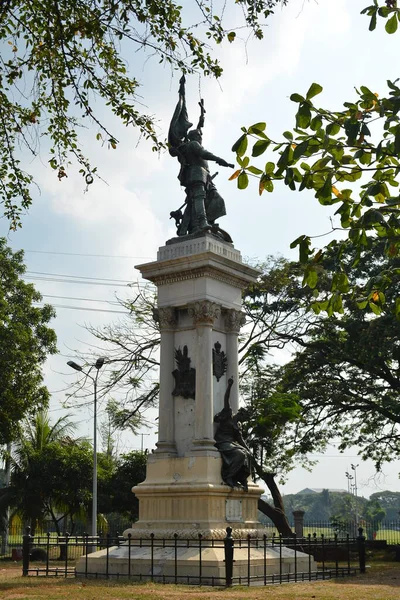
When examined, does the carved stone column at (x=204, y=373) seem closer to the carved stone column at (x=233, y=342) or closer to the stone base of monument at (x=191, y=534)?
the stone base of monument at (x=191, y=534)

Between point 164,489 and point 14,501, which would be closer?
point 164,489

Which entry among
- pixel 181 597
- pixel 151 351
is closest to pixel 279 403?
pixel 151 351

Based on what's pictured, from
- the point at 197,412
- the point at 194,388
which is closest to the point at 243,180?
the point at 197,412

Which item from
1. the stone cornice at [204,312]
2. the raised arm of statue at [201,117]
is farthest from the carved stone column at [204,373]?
the raised arm of statue at [201,117]

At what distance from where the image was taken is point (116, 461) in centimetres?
4128

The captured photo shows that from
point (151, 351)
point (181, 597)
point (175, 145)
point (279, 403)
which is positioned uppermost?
point (175, 145)

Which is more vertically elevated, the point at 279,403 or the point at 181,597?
the point at 279,403

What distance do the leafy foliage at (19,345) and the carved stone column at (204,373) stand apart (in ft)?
38.9

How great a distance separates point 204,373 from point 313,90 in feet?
38.1

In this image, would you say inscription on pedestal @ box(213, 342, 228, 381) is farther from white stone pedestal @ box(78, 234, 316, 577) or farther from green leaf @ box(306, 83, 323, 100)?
green leaf @ box(306, 83, 323, 100)

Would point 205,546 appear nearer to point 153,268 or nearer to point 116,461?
point 153,268

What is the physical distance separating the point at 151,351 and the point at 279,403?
5587 mm

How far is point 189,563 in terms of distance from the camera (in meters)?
15.3

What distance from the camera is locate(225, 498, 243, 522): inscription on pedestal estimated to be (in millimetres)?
17500
